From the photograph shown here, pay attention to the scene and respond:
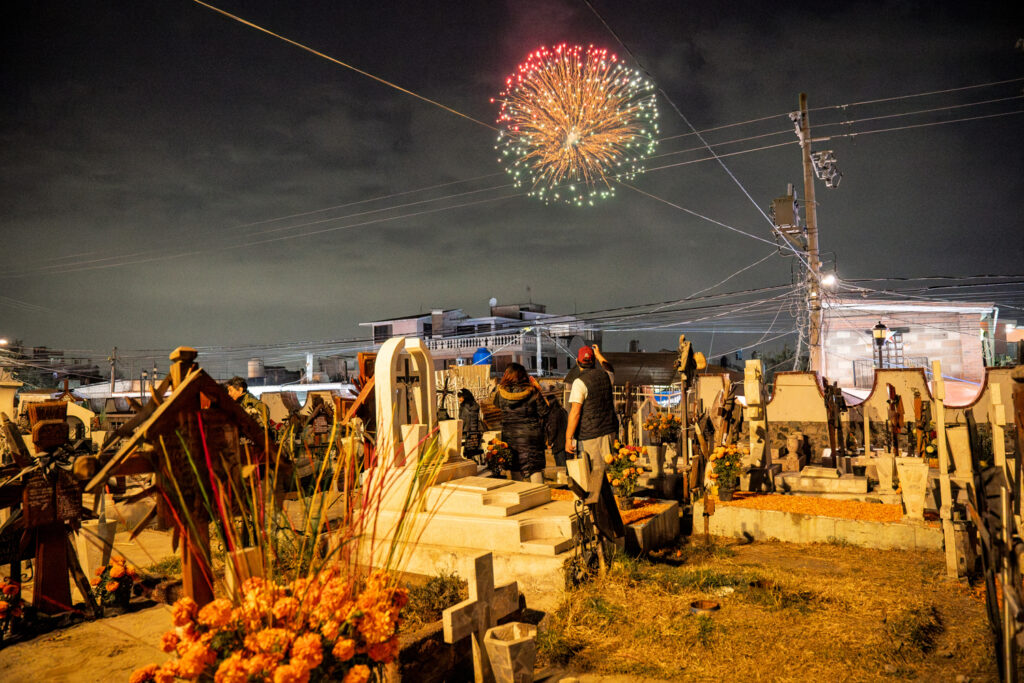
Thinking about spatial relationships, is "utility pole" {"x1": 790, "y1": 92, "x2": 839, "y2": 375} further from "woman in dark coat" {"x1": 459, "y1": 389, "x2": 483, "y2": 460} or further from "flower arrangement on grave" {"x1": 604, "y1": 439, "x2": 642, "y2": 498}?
"flower arrangement on grave" {"x1": 604, "y1": 439, "x2": 642, "y2": 498}

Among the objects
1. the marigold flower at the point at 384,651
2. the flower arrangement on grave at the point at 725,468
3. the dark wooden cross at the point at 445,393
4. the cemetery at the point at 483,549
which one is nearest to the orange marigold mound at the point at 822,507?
the cemetery at the point at 483,549

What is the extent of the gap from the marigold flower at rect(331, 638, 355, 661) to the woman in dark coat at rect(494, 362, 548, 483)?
296 inches

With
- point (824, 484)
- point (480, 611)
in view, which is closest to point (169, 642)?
point (480, 611)

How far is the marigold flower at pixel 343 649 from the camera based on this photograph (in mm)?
2711

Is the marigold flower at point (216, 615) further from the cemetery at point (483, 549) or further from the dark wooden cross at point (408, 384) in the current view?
the dark wooden cross at point (408, 384)

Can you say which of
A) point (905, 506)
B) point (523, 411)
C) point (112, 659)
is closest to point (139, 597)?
point (112, 659)

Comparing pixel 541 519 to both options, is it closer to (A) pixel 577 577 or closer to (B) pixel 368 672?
(A) pixel 577 577

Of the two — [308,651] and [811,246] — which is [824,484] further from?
[811,246]

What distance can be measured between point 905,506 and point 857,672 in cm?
421

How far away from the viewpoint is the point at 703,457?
9906 mm

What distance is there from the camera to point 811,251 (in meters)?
21.6

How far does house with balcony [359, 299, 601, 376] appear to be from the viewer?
3811 cm

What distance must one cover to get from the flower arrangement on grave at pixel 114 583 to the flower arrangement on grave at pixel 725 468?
7.01 m

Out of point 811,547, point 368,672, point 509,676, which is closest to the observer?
point 368,672
